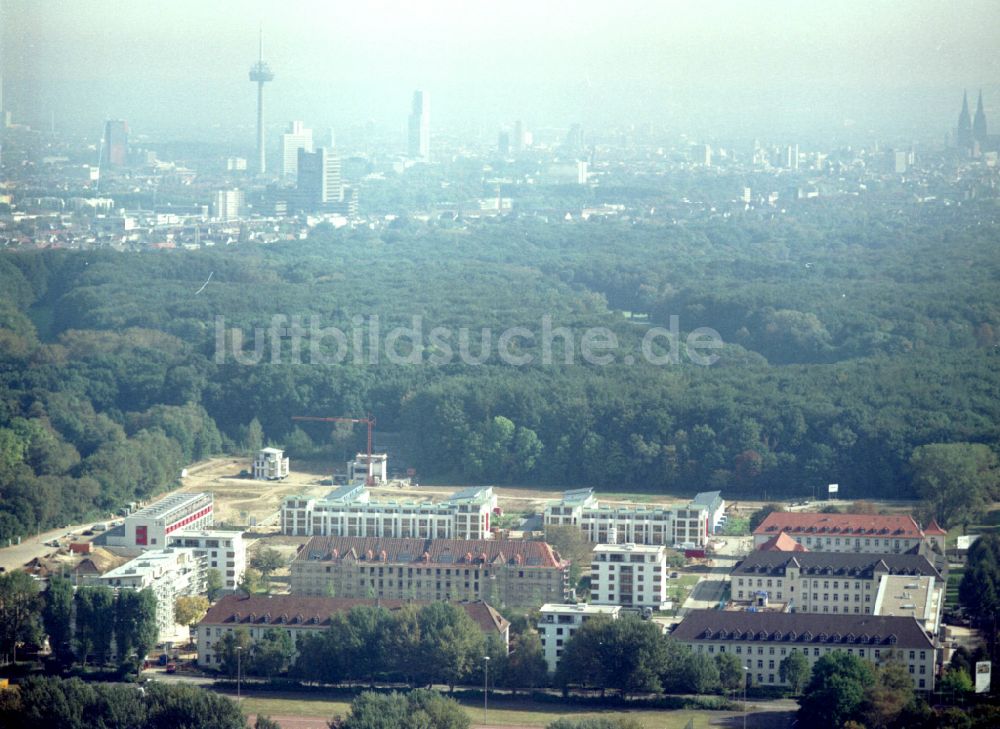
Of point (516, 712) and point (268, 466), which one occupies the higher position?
point (268, 466)

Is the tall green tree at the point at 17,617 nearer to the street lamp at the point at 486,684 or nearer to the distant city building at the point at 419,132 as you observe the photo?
the street lamp at the point at 486,684

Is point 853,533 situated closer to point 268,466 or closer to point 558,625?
point 558,625

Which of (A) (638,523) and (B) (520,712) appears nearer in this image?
(B) (520,712)

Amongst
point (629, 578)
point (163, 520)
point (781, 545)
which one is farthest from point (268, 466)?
point (781, 545)

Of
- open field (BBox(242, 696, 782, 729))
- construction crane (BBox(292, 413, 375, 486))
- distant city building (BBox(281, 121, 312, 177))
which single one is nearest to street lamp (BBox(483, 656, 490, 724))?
open field (BBox(242, 696, 782, 729))

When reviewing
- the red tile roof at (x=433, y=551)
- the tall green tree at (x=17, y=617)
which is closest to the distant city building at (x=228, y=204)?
the red tile roof at (x=433, y=551)

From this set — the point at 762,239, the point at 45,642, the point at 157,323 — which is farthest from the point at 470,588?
the point at 762,239
